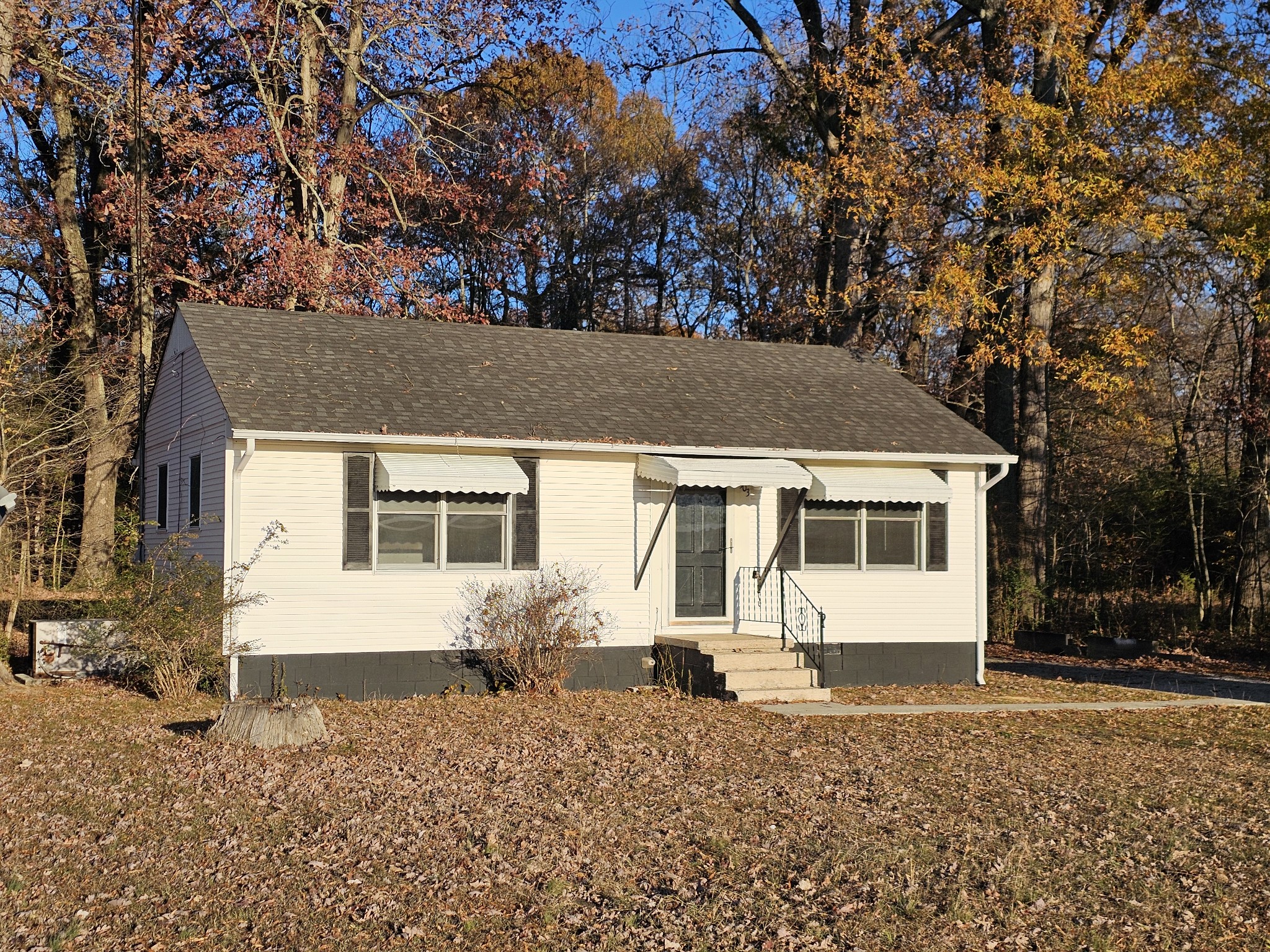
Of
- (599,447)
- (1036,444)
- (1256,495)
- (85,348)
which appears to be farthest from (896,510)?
(85,348)

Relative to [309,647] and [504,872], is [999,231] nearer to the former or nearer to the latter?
[309,647]

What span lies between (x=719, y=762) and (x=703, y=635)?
4.72 metres

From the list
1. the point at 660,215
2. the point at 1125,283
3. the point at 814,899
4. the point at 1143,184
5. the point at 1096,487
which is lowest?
the point at 814,899

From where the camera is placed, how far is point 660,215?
3444 centimetres

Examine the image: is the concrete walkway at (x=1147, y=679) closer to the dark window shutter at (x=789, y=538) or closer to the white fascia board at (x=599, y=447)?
the white fascia board at (x=599, y=447)

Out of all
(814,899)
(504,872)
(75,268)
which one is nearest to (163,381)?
(75,268)

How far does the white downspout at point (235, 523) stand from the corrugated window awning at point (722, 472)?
4438mm

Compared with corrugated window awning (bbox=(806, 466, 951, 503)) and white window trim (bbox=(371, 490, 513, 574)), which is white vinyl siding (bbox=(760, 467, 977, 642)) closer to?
corrugated window awning (bbox=(806, 466, 951, 503))

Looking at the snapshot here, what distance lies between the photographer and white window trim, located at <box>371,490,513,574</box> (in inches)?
516

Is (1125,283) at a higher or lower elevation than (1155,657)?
higher

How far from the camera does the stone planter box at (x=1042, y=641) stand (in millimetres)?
20375

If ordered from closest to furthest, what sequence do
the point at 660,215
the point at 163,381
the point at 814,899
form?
the point at 814,899 < the point at 163,381 < the point at 660,215

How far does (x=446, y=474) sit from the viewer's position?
12969 millimetres

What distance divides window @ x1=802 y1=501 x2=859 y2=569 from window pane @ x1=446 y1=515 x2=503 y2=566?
3934 mm
